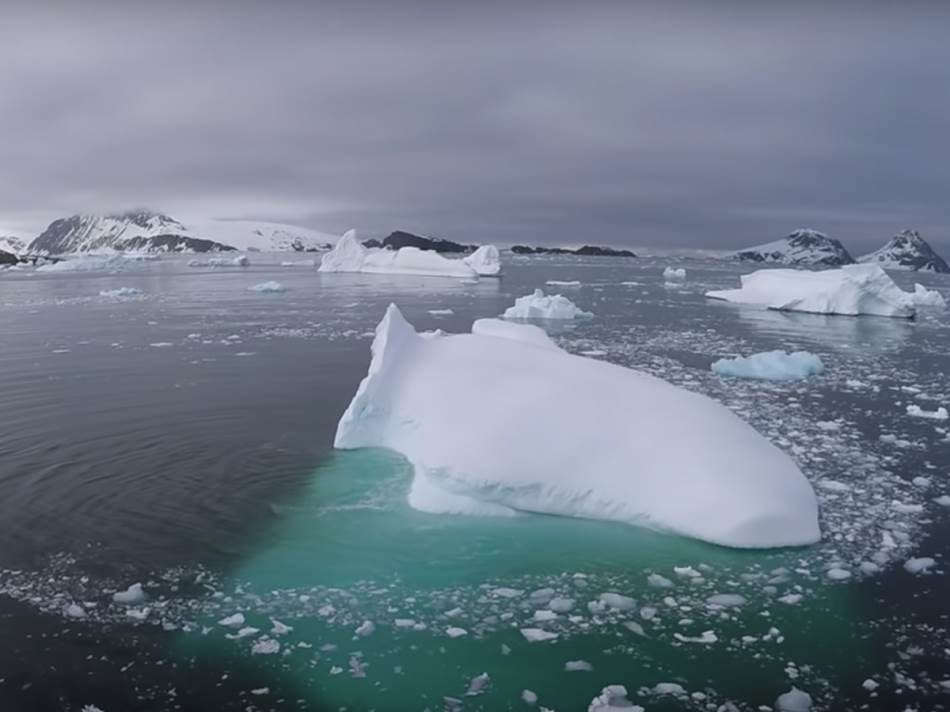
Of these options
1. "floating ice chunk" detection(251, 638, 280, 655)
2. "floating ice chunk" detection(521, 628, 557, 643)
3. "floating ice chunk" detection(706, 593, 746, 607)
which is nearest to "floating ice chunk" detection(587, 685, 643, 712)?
"floating ice chunk" detection(521, 628, 557, 643)

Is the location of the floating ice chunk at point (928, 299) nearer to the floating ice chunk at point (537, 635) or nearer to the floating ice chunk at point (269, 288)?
the floating ice chunk at point (269, 288)

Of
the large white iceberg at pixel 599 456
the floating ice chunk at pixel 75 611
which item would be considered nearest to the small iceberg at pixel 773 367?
the large white iceberg at pixel 599 456

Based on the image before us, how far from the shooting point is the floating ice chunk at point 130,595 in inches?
222

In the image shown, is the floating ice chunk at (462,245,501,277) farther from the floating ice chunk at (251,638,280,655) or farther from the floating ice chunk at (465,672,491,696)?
the floating ice chunk at (465,672,491,696)

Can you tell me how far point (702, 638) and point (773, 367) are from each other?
10631mm

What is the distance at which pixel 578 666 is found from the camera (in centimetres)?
482

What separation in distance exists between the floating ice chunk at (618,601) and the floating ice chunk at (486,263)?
4912cm

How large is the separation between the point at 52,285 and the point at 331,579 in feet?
→ 159

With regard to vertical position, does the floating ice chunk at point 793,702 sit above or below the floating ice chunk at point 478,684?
below

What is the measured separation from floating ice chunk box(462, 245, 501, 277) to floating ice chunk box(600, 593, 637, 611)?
49.1m

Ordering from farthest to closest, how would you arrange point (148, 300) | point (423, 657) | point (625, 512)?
1. point (148, 300)
2. point (625, 512)
3. point (423, 657)

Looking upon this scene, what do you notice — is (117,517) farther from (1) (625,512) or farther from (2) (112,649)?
(1) (625,512)

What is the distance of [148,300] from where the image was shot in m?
34.0

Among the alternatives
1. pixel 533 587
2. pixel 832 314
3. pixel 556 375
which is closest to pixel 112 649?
pixel 533 587
